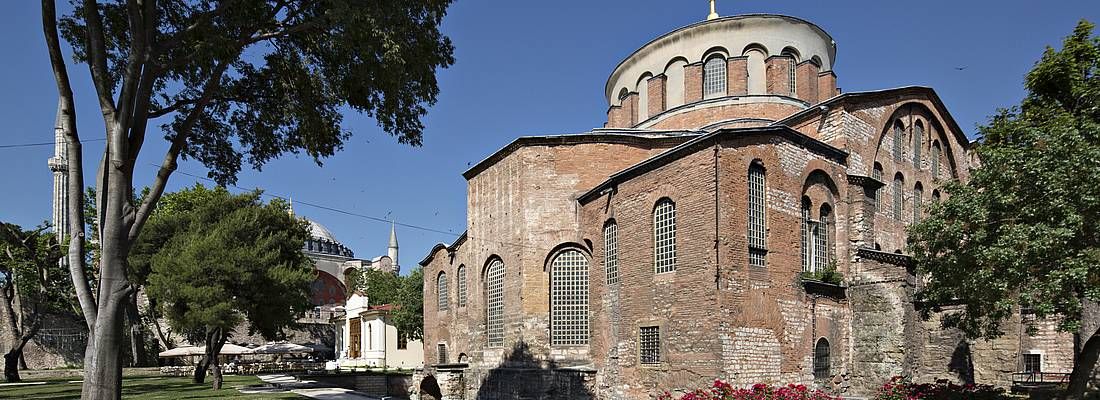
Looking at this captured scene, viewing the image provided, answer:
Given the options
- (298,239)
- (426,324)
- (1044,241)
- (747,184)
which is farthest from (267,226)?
(1044,241)

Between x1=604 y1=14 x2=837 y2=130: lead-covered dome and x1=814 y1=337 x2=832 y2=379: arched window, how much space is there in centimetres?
996

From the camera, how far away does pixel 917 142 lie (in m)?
24.4

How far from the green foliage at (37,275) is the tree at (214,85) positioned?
32636 millimetres

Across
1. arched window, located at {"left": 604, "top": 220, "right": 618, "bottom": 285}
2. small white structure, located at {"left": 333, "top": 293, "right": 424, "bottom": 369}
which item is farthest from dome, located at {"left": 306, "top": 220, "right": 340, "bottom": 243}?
arched window, located at {"left": 604, "top": 220, "right": 618, "bottom": 285}

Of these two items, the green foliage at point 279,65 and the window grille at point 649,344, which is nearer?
the green foliage at point 279,65

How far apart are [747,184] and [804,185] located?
8.63 feet

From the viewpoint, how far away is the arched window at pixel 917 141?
24141 millimetres

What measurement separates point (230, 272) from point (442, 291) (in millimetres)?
8866

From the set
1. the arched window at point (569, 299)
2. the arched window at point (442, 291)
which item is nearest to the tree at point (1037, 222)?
the arched window at point (569, 299)

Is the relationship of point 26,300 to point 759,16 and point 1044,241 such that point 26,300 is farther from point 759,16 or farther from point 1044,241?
point 1044,241

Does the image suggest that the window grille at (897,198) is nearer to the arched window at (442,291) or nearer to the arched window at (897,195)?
the arched window at (897,195)

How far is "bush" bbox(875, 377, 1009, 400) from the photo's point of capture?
15703 millimetres

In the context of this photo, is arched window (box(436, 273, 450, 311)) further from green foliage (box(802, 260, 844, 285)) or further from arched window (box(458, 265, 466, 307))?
green foliage (box(802, 260, 844, 285))

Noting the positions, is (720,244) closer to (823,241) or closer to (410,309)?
(823,241)
